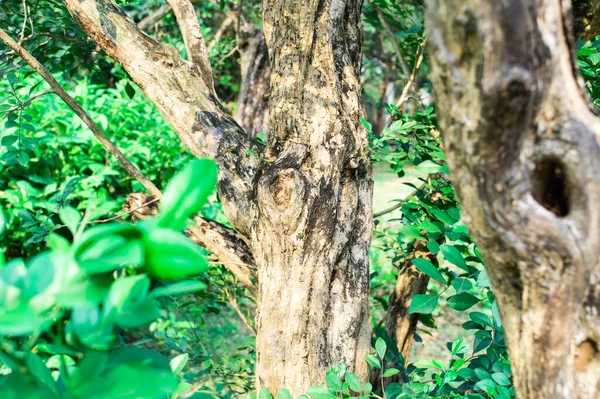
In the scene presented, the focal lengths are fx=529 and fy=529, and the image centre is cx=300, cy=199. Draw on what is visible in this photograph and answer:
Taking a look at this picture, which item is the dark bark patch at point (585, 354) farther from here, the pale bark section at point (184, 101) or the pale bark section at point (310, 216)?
the pale bark section at point (184, 101)

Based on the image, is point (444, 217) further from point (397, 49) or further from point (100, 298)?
point (397, 49)

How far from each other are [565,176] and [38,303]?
62 cm

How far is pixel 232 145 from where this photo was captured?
5.64ft

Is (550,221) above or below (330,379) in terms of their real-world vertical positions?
above

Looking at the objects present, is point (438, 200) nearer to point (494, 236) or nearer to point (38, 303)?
point (494, 236)

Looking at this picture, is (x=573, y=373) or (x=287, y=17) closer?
(x=573, y=373)

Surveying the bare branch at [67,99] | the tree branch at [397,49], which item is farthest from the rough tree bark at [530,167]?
the tree branch at [397,49]

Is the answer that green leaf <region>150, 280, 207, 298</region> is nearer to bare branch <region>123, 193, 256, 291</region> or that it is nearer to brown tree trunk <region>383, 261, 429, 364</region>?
bare branch <region>123, 193, 256, 291</region>

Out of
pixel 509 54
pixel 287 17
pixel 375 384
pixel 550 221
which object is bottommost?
pixel 375 384

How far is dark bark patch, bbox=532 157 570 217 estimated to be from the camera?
69 cm

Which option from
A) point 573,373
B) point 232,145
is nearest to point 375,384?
point 232,145

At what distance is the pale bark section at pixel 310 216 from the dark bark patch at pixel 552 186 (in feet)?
2.70

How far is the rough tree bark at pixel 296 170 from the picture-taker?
1.51m

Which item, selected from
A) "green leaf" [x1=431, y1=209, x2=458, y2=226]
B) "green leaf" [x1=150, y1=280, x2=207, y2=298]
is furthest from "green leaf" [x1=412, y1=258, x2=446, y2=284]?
"green leaf" [x1=150, y1=280, x2=207, y2=298]
